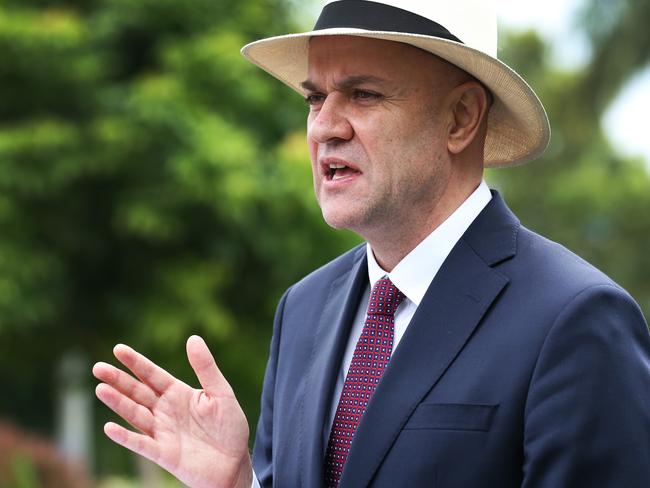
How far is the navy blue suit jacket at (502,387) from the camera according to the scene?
6.97 ft

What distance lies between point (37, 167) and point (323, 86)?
265 inches

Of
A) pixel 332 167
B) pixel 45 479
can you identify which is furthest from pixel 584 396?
pixel 45 479

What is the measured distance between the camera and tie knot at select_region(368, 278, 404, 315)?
101 inches

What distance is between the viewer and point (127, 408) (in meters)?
2.52

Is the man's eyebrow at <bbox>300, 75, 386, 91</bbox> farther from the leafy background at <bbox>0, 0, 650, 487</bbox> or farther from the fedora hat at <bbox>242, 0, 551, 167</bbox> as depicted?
the leafy background at <bbox>0, 0, 650, 487</bbox>

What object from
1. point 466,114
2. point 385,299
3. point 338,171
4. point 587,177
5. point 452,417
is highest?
point 587,177

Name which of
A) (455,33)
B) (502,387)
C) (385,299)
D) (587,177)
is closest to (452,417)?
(502,387)

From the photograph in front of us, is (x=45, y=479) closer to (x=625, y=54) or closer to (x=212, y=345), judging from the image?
(x=212, y=345)

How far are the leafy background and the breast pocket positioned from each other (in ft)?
21.0

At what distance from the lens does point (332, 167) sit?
2.56m

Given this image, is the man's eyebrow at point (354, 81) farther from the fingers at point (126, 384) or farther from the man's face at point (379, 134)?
the fingers at point (126, 384)

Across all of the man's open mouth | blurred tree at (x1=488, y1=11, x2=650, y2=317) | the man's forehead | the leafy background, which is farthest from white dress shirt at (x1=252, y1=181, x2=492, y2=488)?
blurred tree at (x1=488, y1=11, x2=650, y2=317)

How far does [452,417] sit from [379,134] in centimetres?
66

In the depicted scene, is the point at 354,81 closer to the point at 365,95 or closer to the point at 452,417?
the point at 365,95
